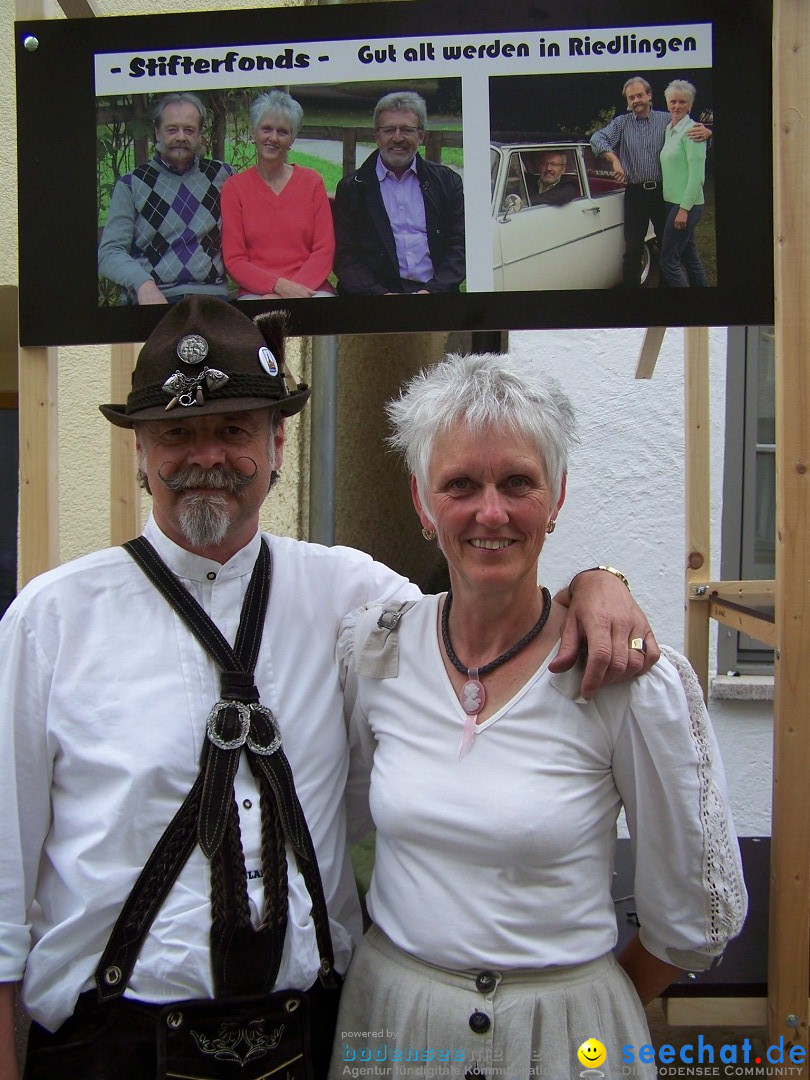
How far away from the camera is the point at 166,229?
2.16 meters

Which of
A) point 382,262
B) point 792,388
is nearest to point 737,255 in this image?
point 792,388

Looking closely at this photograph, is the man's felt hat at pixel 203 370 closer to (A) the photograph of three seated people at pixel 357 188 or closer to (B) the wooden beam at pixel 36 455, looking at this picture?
(A) the photograph of three seated people at pixel 357 188

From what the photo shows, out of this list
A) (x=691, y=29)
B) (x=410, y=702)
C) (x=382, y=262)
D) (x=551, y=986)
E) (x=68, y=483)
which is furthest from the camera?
(x=68, y=483)

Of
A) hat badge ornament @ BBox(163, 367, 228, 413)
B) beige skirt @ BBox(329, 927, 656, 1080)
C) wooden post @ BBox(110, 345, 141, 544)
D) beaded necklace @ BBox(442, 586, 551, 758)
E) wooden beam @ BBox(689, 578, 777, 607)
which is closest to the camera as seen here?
beige skirt @ BBox(329, 927, 656, 1080)

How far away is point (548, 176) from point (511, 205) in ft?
0.31

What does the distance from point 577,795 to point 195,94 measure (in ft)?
5.48

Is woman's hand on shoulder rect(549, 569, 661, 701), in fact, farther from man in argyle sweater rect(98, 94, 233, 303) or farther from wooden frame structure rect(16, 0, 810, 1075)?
man in argyle sweater rect(98, 94, 233, 303)

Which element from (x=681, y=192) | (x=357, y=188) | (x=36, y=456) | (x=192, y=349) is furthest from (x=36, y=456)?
(x=681, y=192)

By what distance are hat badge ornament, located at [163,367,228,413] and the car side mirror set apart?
2.31 feet

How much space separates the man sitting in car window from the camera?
2020 mm

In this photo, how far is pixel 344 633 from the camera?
196 centimetres

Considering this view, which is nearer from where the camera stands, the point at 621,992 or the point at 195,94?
the point at 621,992

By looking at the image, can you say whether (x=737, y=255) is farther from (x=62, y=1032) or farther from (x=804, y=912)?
(x=62, y=1032)

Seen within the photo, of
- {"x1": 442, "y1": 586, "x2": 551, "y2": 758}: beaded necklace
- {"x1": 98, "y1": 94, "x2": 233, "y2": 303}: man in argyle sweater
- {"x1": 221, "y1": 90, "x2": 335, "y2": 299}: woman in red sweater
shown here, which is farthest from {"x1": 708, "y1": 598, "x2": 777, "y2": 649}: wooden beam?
{"x1": 98, "y1": 94, "x2": 233, "y2": 303}: man in argyle sweater
